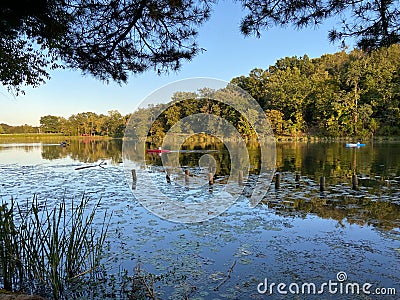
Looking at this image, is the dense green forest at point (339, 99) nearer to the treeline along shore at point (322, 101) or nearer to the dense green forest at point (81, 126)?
the treeline along shore at point (322, 101)

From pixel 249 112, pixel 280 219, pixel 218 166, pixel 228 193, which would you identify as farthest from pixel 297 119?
pixel 280 219

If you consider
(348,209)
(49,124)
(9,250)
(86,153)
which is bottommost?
(348,209)

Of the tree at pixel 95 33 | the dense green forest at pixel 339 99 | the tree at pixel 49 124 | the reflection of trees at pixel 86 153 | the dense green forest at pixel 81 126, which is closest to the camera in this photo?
the tree at pixel 95 33

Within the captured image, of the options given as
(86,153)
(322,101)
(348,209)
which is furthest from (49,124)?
(348,209)

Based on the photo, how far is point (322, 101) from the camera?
44750mm

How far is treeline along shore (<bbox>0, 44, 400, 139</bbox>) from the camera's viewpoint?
40.9m

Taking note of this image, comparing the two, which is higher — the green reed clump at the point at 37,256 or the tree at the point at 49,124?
the tree at the point at 49,124

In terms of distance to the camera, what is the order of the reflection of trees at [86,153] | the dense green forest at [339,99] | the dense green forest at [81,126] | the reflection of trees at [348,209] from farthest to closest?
the dense green forest at [81,126] < the dense green forest at [339,99] < the reflection of trees at [86,153] < the reflection of trees at [348,209]

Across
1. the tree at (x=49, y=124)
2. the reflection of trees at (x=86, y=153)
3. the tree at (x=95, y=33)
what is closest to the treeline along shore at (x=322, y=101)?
the reflection of trees at (x=86, y=153)

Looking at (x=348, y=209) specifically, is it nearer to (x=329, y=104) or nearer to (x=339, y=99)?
(x=339, y=99)

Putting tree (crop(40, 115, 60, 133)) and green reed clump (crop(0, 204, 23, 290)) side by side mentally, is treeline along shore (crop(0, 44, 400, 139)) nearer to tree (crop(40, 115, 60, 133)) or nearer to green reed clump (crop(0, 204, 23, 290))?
green reed clump (crop(0, 204, 23, 290))

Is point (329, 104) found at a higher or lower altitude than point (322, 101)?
lower

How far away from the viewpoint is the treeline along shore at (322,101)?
40906 mm

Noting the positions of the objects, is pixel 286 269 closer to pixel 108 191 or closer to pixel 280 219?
pixel 280 219
